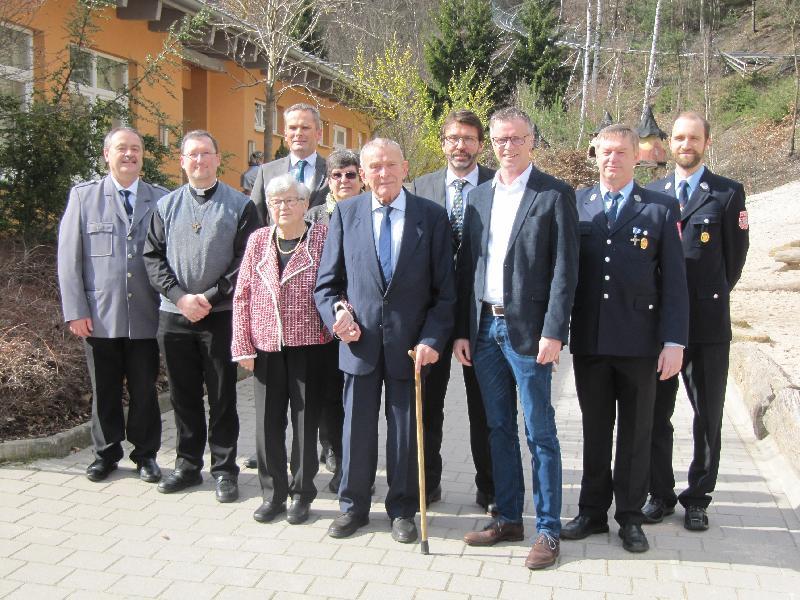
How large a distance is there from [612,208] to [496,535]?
1824 millimetres

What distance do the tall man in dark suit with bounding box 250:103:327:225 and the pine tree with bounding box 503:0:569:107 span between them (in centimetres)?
3044

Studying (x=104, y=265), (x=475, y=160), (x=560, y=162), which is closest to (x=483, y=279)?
(x=475, y=160)

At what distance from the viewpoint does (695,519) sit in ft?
14.4

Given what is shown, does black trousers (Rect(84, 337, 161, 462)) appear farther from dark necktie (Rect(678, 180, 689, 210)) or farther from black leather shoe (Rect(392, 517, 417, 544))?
dark necktie (Rect(678, 180, 689, 210))

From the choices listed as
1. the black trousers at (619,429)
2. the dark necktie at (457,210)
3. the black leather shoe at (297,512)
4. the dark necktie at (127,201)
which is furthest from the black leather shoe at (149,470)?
the black trousers at (619,429)

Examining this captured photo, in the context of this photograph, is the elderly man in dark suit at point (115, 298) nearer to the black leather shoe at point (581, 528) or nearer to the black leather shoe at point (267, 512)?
the black leather shoe at point (267, 512)

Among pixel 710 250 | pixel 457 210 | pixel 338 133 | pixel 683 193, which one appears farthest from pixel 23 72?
pixel 338 133

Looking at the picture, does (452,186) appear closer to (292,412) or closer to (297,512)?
(292,412)

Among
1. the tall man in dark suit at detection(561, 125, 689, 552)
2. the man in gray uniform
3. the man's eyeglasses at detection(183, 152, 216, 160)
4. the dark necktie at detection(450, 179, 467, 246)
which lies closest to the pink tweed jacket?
the man in gray uniform

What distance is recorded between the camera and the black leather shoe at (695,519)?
172 inches

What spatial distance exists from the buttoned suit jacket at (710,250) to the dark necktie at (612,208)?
0.52m

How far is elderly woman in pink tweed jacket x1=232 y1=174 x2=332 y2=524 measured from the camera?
4348 mm

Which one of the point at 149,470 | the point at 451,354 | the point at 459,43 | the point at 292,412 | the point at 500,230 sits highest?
the point at 459,43

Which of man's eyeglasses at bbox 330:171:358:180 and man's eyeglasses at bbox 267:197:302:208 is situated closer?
man's eyeglasses at bbox 267:197:302:208
